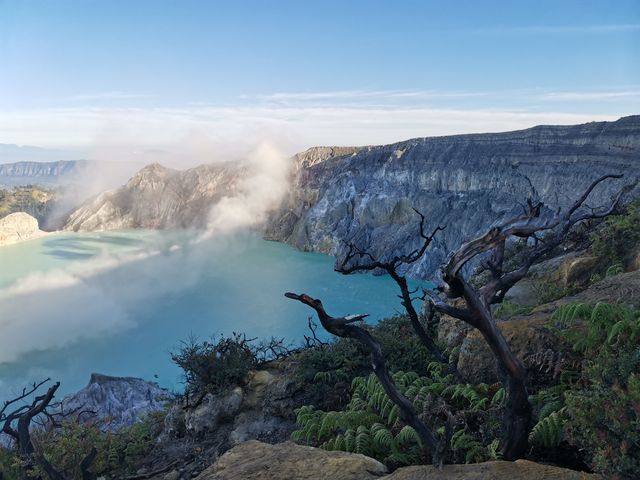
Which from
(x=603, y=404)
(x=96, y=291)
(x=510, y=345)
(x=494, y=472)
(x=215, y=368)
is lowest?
(x=96, y=291)

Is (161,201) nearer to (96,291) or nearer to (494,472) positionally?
(96,291)

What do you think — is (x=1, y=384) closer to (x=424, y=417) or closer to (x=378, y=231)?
(x=424, y=417)

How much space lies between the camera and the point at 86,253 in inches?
2692

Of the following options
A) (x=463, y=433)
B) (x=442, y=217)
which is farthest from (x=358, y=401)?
(x=442, y=217)

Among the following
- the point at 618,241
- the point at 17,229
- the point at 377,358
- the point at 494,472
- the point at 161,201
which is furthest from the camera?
the point at 161,201

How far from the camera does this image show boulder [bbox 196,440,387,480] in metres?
4.97

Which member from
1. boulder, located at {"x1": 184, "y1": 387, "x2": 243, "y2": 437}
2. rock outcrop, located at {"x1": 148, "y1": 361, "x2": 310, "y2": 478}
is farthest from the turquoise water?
boulder, located at {"x1": 184, "y1": 387, "x2": 243, "y2": 437}

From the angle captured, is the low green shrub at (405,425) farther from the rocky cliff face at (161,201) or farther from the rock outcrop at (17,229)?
the rock outcrop at (17,229)

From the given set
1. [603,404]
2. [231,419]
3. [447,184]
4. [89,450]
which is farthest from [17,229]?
[603,404]

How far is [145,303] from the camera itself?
39062mm

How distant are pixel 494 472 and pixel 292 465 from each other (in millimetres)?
2221

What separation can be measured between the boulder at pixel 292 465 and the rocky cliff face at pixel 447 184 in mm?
35988

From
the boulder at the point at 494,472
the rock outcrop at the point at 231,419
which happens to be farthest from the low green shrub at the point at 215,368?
the boulder at the point at 494,472

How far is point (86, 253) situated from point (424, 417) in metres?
71.9
